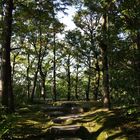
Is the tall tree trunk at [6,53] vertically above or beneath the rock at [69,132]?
above

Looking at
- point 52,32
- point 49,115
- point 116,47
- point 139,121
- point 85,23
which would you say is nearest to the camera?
point 139,121

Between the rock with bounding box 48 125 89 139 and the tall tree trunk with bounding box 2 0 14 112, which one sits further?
the tall tree trunk with bounding box 2 0 14 112

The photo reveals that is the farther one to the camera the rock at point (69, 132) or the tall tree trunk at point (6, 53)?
the tall tree trunk at point (6, 53)

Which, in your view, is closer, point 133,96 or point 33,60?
point 133,96

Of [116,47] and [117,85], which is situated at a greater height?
[116,47]

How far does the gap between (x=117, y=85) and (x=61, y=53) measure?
41.8 m

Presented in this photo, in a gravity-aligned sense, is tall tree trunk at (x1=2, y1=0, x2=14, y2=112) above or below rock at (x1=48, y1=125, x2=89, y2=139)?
above

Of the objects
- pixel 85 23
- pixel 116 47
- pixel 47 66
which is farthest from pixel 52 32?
pixel 116 47

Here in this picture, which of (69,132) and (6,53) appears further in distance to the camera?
(6,53)

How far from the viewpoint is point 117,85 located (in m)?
12.4

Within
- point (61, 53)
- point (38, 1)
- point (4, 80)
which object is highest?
point (61, 53)

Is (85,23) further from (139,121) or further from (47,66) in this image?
(139,121)

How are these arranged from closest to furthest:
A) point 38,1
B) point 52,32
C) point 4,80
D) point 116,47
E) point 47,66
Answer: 1. point 116,47
2. point 4,80
3. point 38,1
4. point 52,32
5. point 47,66

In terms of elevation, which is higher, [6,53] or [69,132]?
[6,53]
